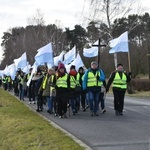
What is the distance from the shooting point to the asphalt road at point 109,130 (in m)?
8.38

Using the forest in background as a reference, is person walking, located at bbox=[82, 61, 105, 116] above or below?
below

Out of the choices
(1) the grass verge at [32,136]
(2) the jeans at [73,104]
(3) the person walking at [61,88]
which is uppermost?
(3) the person walking at [61,88]

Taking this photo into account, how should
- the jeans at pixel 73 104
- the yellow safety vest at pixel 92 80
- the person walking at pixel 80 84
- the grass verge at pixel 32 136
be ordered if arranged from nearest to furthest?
the grass verge at pixel 32 136, the yellow safety vest at pixel 92 80, the jeans at pixel 73 104, the person walking at pixel 80 84

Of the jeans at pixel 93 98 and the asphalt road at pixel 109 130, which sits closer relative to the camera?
the asphalt road at pixel 109 130

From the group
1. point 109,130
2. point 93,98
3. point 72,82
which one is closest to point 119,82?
point 93,98

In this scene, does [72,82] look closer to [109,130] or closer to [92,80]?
[92,80]

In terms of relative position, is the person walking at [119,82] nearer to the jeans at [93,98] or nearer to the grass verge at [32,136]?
the jeans at [93,98]

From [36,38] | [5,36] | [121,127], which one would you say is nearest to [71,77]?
[121,127]

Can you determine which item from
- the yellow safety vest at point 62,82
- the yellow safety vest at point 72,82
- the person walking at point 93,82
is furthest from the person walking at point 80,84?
the yellow safety vest at point 62,82

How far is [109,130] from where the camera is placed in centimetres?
1034

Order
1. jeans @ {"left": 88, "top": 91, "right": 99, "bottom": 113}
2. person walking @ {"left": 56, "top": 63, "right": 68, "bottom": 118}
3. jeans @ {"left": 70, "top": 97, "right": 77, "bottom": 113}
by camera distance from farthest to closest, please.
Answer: jeans @ {"left": 70, "top": 97, "right": 77, "bottom": 113} → jeans @ {"left": 88, "top": 91, "right": 99, "bottom": 113} → person walking @ {"left": 56, "top": 63, "right": 68, "bottom": 118}

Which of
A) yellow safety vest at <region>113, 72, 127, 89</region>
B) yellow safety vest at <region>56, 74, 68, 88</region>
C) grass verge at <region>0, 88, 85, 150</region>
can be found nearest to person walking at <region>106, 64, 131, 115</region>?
yellow safety vest at <region>113, 72, 127, 89</region>

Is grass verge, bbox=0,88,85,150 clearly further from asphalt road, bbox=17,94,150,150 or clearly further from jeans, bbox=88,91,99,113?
jeans, bbox=88,91,99,113

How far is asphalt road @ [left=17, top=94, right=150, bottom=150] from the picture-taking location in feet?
27.5
